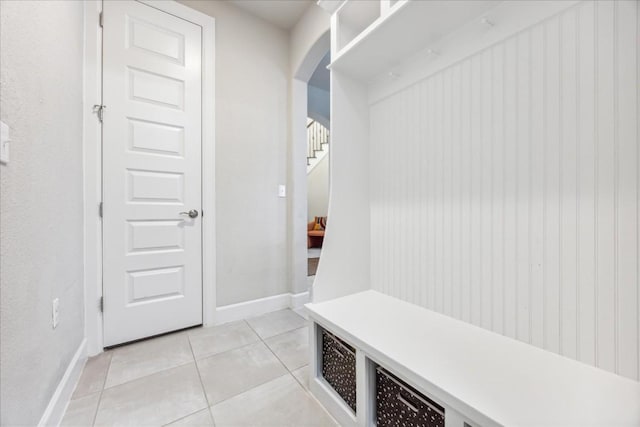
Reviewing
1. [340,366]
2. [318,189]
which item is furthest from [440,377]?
[318,189]

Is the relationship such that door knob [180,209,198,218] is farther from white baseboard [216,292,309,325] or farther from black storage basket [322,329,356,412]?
black storage basket [322,329,356,412]

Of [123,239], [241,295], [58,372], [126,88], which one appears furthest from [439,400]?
[126,88]

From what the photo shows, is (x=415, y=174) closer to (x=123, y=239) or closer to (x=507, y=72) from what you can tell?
(x=507, y=72)

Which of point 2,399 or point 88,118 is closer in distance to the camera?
point 2,399

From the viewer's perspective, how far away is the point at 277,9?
2193 mm

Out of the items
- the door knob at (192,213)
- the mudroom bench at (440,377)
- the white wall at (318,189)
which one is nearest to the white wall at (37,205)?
the door knob at (192,213)

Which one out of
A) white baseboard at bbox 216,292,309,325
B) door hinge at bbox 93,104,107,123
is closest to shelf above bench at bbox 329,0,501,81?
door hinge at bbox 93,104,107,123

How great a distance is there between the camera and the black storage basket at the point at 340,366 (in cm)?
105

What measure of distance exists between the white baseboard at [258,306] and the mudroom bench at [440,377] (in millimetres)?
1093

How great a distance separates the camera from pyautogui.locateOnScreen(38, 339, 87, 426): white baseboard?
3.33 ft

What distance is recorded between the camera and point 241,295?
219 cm

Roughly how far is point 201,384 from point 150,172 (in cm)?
135

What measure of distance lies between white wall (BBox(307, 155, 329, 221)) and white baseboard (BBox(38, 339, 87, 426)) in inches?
208

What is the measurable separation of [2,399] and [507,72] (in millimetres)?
1854
